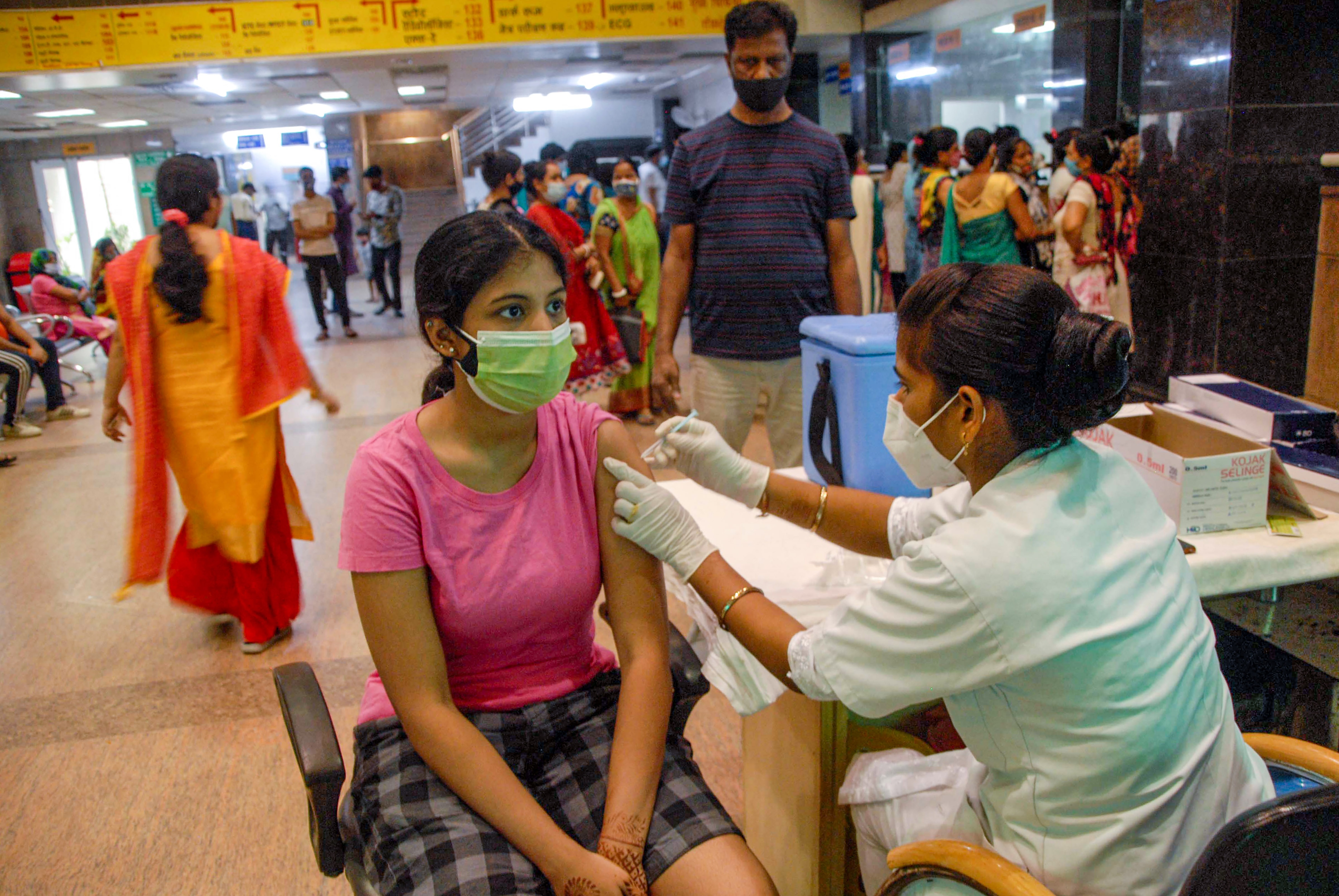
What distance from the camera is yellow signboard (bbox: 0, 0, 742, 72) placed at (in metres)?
5.63

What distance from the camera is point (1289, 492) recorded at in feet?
5.37

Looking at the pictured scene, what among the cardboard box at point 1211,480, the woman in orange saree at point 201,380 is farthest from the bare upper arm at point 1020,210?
the woman in orange saree at point 201,380

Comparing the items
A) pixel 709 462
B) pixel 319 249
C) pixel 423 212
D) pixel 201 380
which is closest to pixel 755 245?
pixel 709 462

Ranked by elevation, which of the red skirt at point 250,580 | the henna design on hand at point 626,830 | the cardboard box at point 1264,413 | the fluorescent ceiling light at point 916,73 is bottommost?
the red skirt at point 250,580

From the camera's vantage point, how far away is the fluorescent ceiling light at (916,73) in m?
7.69

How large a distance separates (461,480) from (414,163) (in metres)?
16.6

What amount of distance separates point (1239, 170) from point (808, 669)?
362 centimetres

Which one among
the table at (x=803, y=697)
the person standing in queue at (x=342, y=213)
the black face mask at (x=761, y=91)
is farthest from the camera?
the person standing in queue at (x=342, y=213)

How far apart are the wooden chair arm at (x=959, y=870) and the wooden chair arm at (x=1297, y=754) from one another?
0.39m

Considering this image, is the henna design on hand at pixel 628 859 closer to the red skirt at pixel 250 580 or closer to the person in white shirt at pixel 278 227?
the red skirt at pixel 250 580

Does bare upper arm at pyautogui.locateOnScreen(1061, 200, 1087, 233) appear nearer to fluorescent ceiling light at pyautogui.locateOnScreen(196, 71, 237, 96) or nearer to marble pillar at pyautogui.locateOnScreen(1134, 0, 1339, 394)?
marble pillar at pyautogui.locateOnScreen(1134, 0, 1339, 394)

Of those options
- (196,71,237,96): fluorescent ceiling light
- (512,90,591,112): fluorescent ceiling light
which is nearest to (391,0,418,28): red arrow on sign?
(196,71,237,96): fluorescent ceiling light

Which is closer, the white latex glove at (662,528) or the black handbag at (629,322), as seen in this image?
the white latex glove at (662,528)

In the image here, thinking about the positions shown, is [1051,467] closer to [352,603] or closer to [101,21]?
[352,603]
